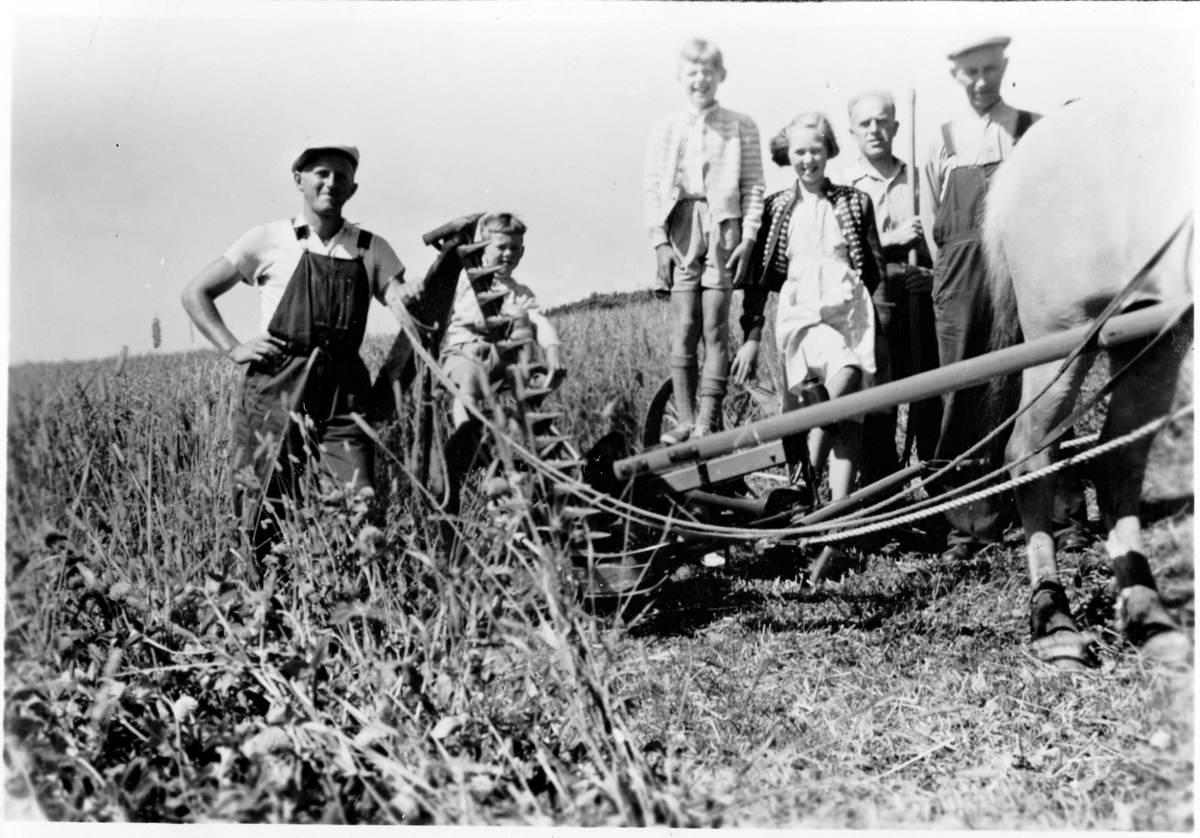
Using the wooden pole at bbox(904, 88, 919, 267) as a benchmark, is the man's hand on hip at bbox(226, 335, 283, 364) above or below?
below

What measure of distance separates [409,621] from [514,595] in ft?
1.13

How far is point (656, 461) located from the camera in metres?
3.82

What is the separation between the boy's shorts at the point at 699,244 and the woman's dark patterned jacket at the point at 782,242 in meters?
0.12

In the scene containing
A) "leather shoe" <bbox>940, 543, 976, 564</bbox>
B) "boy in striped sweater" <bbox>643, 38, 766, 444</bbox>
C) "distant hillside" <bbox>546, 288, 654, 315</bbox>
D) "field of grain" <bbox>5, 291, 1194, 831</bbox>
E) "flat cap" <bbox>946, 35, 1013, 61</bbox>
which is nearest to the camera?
"field of grain" <bbox>5, 291, 1194, 831</bbox>

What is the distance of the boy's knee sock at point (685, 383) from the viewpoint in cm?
410

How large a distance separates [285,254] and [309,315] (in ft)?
0.79

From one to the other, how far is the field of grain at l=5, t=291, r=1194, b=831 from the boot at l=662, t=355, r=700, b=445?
12cm

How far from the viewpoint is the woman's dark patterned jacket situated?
13.3 feet

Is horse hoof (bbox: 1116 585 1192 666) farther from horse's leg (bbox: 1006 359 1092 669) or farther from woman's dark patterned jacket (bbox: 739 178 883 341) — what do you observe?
woman's dark patterned jacket (bbox: 739 178 883 341)

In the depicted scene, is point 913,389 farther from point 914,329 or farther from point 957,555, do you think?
point 957,555

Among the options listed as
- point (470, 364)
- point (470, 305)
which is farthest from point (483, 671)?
point (470, 305)

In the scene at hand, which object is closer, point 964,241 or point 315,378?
point 315,378

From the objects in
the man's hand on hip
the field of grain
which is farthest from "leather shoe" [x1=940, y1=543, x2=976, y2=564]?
the man's hand on hip

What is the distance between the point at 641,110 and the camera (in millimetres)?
3664
